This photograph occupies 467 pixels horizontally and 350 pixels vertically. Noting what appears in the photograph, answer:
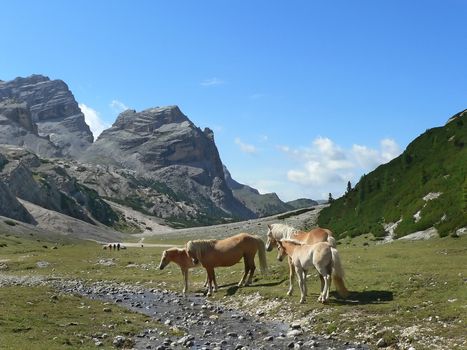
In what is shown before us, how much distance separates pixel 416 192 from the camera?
63500 millimetres

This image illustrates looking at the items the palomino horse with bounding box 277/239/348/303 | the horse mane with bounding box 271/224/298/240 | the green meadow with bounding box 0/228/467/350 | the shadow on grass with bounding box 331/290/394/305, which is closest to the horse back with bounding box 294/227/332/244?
the palomino horse with bounding box 277/239/348/303

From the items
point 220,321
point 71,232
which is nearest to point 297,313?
point 220,321

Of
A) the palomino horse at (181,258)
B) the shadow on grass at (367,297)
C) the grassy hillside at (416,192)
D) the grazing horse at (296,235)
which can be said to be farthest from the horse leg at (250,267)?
the grassy hillside at (416,192)

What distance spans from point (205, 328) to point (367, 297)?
27.1 feet

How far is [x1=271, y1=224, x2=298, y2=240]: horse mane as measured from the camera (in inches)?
1228

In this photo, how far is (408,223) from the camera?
55.7 meters

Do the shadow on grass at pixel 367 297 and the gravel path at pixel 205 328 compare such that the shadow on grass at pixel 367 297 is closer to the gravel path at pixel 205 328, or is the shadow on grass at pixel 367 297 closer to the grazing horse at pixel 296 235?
the grazing horse at pixel 296 235

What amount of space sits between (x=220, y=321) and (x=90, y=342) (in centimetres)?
705

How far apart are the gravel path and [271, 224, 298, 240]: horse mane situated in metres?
6.58

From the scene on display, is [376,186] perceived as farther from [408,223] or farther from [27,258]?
[27,258]

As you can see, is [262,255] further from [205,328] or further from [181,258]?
[205,328]

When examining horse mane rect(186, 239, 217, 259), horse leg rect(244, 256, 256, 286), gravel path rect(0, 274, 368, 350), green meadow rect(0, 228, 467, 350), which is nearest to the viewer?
green meadow rect(0, 228, 467, 350)

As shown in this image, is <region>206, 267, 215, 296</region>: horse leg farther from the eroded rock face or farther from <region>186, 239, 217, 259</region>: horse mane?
the eroded rock face

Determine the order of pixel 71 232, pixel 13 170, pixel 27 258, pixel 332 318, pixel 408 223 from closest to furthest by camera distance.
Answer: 1. pixel 332 318
2. pixel 408 223
3. pixel 27 258
4. pixel 71 232
5. pixel 13 170
